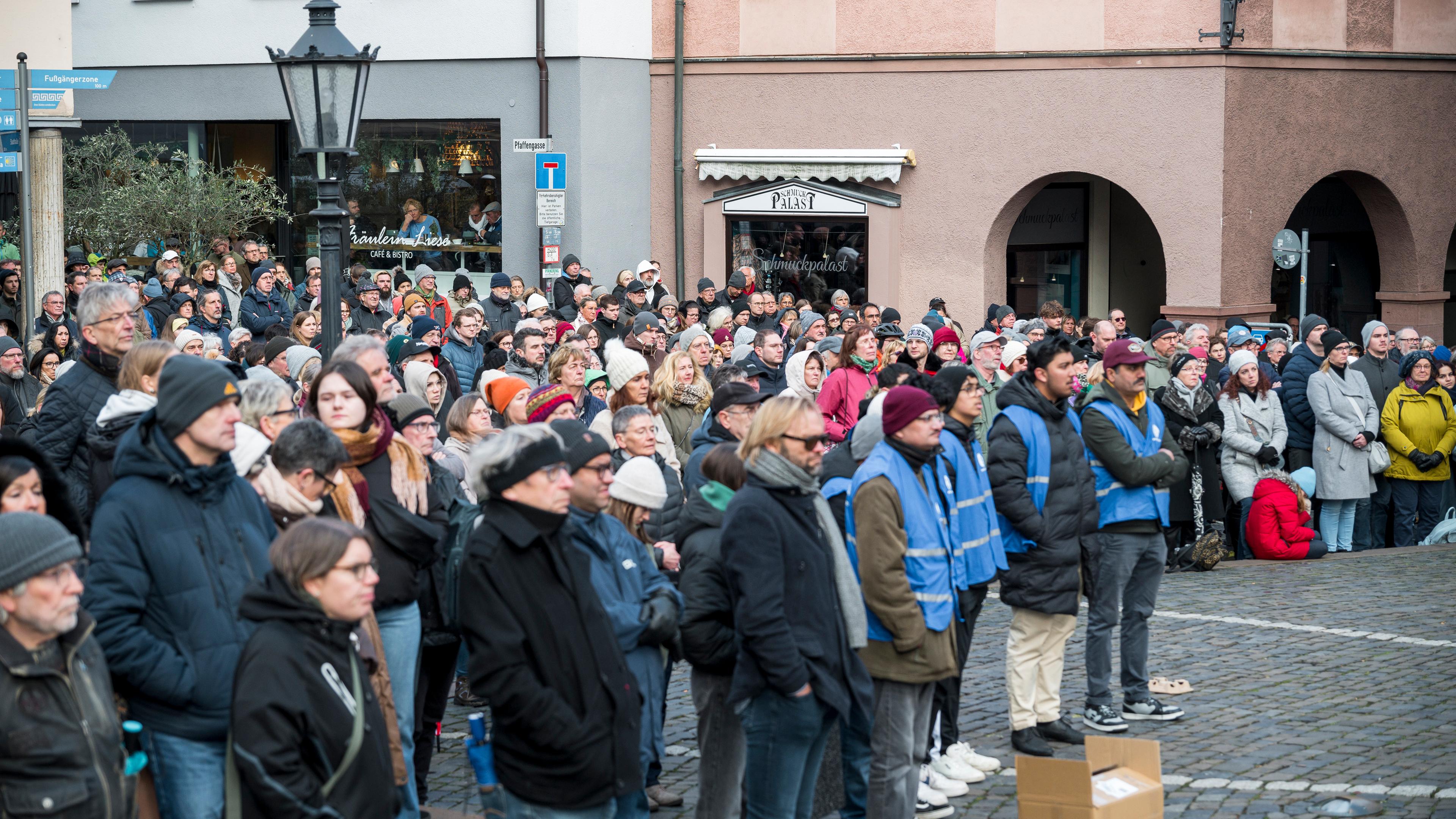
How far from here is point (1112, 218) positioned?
23859mm

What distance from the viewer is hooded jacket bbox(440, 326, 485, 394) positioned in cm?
1225

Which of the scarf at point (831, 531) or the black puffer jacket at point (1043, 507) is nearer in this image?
the scarf at point (831, 531)

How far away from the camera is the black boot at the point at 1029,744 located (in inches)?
295

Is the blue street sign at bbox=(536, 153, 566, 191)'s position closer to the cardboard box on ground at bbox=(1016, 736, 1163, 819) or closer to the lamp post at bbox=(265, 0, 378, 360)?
the lamp post at bbox=(265, 0, 378, 360)

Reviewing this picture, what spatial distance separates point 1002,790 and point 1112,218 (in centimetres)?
1803

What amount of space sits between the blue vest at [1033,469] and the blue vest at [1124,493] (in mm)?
433

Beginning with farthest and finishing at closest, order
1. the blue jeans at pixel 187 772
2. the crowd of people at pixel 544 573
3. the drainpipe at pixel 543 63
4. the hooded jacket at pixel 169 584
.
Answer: the drainpipe at pixel 543 63 → the blue jeans at pixel 187 772 → the hooded jacket at pixel 169 584 → the crowd of people at pixel 544 573

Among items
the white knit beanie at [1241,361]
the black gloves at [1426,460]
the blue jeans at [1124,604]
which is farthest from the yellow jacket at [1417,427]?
the blue jeans at [1124,604]

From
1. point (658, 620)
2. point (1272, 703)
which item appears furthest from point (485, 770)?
point (1272, 703)

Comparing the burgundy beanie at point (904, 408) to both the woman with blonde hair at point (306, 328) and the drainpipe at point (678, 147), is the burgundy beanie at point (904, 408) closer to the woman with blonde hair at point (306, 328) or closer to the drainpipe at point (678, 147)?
the woman with blonde hair at point (306, 328)

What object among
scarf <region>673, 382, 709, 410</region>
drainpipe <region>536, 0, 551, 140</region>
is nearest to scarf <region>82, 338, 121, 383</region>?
scarf <region>673, 382, 709, 410</region>

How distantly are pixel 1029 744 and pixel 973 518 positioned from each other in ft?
4.45

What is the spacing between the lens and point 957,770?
7.20m

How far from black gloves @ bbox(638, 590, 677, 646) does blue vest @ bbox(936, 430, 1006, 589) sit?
178 centimetres
